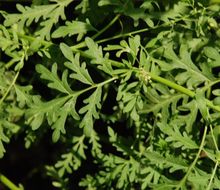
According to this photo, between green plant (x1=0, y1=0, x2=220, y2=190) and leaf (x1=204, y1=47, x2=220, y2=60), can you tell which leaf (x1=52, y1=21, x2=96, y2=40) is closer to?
green plant (x1=0, y1=0, x2=220, y2=190)

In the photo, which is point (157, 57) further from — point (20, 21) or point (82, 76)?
point (20, 21)

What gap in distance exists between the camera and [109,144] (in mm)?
2867

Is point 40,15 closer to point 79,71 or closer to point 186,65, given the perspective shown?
point 79,71

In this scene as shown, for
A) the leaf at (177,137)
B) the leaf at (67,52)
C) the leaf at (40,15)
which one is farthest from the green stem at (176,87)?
the leaf at (40,15)

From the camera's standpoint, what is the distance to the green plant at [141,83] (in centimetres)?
197

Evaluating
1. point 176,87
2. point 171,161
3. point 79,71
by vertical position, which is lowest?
point 171,161

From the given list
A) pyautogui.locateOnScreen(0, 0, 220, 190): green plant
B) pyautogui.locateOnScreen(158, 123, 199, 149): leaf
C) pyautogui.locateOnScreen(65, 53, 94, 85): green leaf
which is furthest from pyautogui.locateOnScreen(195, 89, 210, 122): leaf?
pyautogui.locateOnScreen(65, 53, 94, 85): green leaf

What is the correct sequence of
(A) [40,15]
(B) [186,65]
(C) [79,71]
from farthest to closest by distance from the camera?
(A) [40,15], (B) [186,65], (C) [79,71]

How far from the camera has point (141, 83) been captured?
197cm

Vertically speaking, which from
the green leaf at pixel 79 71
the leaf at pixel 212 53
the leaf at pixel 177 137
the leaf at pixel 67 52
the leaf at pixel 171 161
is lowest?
the leaf at pixel 171 161

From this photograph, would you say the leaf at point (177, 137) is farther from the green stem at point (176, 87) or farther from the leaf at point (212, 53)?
the leaf at point (212, 53)

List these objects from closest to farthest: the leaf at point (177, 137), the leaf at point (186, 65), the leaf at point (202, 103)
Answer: the leaf at point (202, 103)
the leaf at point (177, 137)
the leaf at point (186, 65)

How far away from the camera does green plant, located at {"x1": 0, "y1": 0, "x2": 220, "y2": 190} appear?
6.47 ft

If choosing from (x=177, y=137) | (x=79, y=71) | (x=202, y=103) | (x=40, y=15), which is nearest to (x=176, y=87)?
(x=202, y=103)
